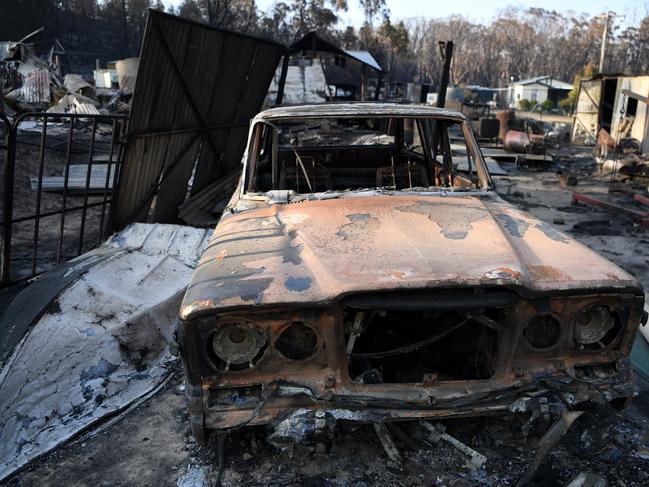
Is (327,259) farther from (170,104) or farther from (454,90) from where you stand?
(454,90)

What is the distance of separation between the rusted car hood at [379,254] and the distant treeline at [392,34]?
2085 cm

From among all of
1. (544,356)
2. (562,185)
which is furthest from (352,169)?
(562,185)

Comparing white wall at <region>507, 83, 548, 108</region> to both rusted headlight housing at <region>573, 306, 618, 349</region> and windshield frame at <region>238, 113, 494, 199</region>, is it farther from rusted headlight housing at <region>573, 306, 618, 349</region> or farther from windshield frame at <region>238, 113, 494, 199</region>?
rusted headlight housing at <region>573, 306, 618, 349</region>

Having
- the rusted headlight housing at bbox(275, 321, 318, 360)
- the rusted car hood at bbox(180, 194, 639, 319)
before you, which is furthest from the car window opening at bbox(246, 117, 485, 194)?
the rusted headlight housing at bbox(275, 321, 318, 360)

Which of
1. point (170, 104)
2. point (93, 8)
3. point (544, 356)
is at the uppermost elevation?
point (93, 8)

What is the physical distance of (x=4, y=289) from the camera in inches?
174

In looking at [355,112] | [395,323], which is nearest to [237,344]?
[395,323]

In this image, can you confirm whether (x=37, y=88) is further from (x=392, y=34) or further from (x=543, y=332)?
(x=392, y=34)

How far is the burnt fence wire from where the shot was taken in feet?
14.4

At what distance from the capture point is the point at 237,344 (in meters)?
2.25

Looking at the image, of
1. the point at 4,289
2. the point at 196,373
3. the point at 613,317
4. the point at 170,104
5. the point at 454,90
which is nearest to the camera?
the point at 196,373

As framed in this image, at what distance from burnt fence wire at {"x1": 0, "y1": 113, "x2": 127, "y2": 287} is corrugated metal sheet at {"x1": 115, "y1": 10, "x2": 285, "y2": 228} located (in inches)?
10.0

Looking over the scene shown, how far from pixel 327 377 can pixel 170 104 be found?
14.3 ft

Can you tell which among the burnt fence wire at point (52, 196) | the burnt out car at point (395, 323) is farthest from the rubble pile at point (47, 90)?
the burnt out car at point (395, 323)
